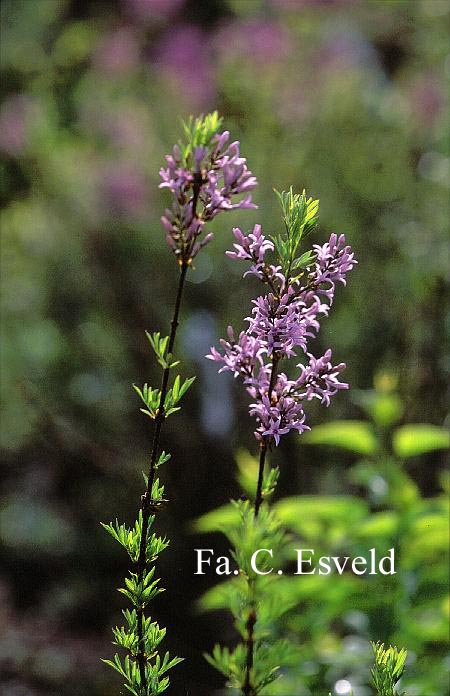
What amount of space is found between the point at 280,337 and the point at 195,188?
0.11 meters

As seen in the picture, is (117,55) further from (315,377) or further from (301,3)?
(315,377)

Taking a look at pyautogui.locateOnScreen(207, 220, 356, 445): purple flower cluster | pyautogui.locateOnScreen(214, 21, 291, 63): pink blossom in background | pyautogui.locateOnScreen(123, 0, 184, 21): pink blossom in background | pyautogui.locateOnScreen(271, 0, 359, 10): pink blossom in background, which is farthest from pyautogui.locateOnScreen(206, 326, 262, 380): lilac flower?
pyautogui.locateOnScreen(123, 0, 184, 21): pink blossom in background

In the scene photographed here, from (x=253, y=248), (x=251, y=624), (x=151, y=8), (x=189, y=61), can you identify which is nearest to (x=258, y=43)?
(x=189, y=61)

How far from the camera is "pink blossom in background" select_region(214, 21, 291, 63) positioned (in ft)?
8.61

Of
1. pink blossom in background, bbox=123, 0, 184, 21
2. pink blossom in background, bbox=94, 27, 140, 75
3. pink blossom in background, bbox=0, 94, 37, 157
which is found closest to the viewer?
pink blossom in background, bbox=0, 94, 37, 157

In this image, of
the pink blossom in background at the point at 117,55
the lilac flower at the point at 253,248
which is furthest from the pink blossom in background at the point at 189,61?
the lilac flower at the point at 253,248

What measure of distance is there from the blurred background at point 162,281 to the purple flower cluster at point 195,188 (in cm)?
143

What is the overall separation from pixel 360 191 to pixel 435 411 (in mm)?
801

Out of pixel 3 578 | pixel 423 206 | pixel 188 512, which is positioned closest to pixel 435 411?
pixel 423 206

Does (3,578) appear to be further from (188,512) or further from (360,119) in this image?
(360,119)

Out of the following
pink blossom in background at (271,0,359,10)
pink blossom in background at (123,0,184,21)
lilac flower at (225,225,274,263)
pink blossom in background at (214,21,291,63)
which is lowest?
lilac flower at (225,225,274,263)

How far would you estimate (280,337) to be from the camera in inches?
19.0

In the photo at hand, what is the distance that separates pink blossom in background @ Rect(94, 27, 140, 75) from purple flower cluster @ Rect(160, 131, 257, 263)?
2437mm

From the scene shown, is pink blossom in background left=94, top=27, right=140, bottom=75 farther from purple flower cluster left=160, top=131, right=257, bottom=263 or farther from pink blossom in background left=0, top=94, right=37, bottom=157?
purple flower cluster left=160, top=131, right=257, bottom=263
